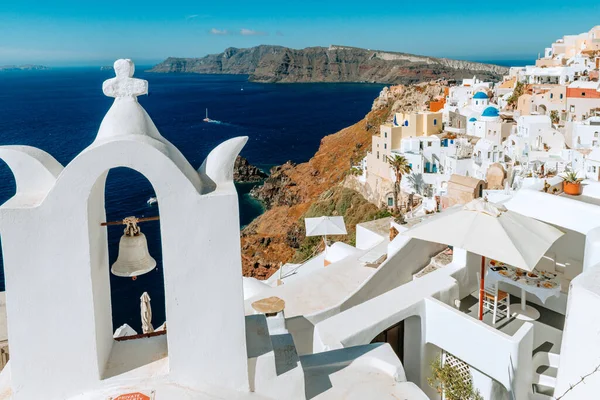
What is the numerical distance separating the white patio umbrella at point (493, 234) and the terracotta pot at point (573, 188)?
9.78 feet

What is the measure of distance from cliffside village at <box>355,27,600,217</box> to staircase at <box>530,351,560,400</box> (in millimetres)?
14084

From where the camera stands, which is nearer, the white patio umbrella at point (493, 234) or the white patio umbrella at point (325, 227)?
the white patio umbrella at point (493, 234)

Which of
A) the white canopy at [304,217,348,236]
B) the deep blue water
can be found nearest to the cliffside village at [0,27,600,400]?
the white canopy at [304,217,348,236]

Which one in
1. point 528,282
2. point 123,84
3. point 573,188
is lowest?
point 528,282

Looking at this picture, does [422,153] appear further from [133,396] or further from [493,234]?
[133,396]

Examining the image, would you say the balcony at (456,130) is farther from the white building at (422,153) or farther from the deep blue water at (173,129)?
the deep blue water at (173,129)

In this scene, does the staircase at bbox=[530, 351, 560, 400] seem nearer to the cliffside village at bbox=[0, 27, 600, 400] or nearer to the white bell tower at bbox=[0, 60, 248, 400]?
the cliffside village at bbox=[0, 27, 600, 400]

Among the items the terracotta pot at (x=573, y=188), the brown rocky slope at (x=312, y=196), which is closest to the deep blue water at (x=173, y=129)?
the brown rocky slope at (x=312, y=196)

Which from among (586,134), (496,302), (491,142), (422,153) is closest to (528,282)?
(496,302)

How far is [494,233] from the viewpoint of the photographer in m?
7.54

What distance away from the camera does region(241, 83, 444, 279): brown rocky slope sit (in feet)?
119

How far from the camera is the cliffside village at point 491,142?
2739 cm

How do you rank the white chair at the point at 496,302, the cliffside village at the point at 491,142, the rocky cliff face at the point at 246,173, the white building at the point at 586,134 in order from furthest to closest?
the rocky cliff face at the point at 246,173, the white building at the point at 586,134, the cliffside village at the point at 491,142, the white chair at the point at 496,302

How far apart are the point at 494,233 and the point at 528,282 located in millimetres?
1510
